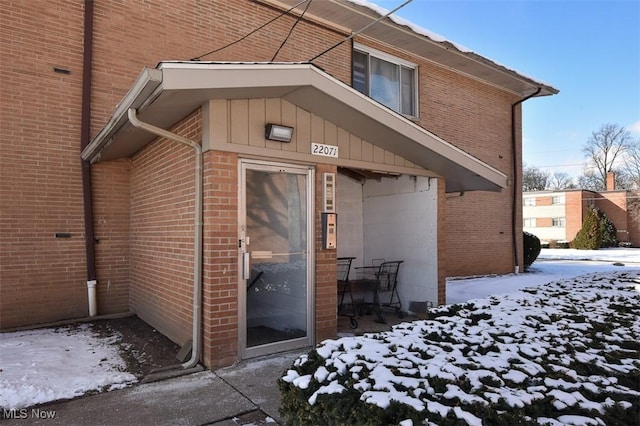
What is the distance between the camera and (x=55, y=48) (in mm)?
6324

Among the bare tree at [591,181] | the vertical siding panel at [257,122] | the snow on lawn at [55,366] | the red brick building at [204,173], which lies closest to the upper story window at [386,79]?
the red brick building at [204,173]

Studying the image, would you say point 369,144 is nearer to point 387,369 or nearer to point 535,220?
point 387,369

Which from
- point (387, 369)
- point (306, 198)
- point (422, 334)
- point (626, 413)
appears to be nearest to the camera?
point (626, 413)

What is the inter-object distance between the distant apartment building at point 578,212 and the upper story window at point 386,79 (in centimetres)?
2892

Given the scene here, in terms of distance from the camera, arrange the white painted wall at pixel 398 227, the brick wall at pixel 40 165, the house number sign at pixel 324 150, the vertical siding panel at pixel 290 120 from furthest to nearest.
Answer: the white painted wall at pixel 398 227 < the brick wall at pixel 40 165 < the house number sign at pixel 324 150 < the vertical siding panel at pixel 290 120

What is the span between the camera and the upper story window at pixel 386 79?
1014 cm

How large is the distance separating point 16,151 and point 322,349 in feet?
18.6

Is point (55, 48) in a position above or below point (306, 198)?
above

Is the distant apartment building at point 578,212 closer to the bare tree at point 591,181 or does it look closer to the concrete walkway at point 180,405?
the bare tree at point 591,181

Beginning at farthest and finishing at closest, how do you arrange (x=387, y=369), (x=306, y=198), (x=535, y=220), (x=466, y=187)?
1. (x=535, y=220)
2. (x=466, y=187)
3. (x=306, y=198)
4. (x=387, y=369)

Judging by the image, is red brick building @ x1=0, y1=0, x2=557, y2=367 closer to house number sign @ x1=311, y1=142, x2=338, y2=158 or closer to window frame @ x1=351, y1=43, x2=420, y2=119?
house number sign @ x1=311, y1=142, x2=338, y2=158

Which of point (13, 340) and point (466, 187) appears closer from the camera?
point (13, 340)

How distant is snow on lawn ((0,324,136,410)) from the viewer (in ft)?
12.1

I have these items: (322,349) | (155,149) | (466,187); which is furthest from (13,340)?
(466,187)
